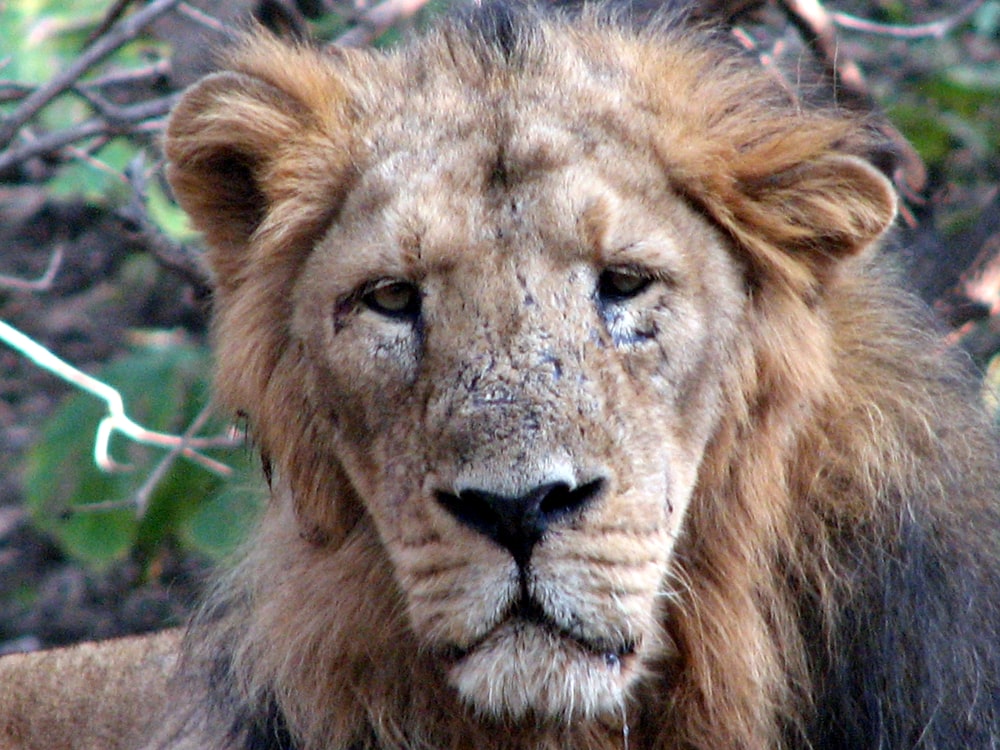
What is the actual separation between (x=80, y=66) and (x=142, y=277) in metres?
2.46

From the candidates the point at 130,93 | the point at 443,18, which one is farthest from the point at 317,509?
the point at 130,93

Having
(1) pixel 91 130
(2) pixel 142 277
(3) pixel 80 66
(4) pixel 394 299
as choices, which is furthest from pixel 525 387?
(2) pixel 142 277

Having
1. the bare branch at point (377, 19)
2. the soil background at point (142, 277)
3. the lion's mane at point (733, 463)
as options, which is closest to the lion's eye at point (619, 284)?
the lion's mane at point (733, 463)

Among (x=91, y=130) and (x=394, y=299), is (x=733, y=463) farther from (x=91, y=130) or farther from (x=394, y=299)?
(x=91, y=130)

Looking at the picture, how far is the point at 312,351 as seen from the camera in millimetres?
2834

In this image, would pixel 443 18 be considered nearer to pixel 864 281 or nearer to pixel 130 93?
pixel 864 281

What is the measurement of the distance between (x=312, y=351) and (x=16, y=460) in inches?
173

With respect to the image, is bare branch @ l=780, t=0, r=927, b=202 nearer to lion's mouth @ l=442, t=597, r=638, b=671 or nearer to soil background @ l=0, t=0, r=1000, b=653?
soil background @ l=0, t=0, r=1000, b=653

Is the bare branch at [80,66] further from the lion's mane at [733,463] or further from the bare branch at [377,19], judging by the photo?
the lion's mane at [733,463]

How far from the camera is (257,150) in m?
2.95

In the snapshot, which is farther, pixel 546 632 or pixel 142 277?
pixel 142 277

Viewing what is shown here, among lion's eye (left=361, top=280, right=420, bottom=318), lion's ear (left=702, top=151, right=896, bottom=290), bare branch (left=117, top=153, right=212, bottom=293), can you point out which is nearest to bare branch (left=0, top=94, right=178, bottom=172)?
bare branch (left=117, top=153, right=212, bottom=293)

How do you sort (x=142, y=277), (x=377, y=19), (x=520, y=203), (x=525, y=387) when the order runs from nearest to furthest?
(x=525, y=387)
(x=520, y=203)
(x=377, y=19)
(x=142, y=277)

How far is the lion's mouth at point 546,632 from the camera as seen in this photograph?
94.9 inches
